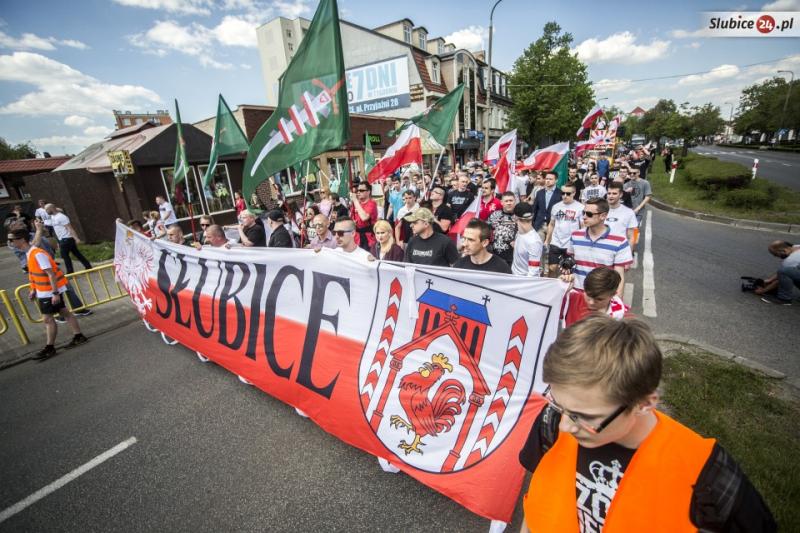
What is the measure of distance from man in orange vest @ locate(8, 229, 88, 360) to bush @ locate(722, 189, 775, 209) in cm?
1704

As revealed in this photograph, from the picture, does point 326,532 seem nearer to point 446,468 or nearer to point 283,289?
point 446,468

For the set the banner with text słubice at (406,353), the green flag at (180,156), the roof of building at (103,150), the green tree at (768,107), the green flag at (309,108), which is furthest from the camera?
the green tree at (768,107)

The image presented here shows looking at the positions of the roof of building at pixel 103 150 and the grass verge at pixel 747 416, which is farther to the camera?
the roof of building at pixel 103 150

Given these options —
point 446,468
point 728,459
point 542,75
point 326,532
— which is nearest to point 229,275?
point 326,532

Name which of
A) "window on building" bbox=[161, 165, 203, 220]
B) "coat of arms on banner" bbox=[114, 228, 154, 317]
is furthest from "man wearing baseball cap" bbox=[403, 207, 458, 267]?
"window on building" bbox=[161, 165, 203, 220]

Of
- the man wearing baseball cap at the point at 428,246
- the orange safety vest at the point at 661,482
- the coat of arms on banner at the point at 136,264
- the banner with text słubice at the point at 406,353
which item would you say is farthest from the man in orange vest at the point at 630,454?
the coat of arms on banner at the point at 136,264

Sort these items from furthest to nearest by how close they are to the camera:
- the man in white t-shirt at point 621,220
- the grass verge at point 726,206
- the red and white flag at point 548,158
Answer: the grass verge at point 726,206 < the red and white flag at point 548,158 < the man in white t-shirt at point 621,220

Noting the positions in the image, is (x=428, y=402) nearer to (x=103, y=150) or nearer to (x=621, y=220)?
(x=621, y=220)

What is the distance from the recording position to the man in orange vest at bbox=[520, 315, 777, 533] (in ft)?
3.07

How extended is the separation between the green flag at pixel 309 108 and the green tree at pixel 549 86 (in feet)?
116

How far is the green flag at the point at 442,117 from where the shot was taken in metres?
5.44

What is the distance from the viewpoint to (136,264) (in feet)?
17.7

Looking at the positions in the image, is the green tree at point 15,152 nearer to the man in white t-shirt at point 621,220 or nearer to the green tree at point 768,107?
the man in white t-shirt at point 621,220

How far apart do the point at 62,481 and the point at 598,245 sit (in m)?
5.59
